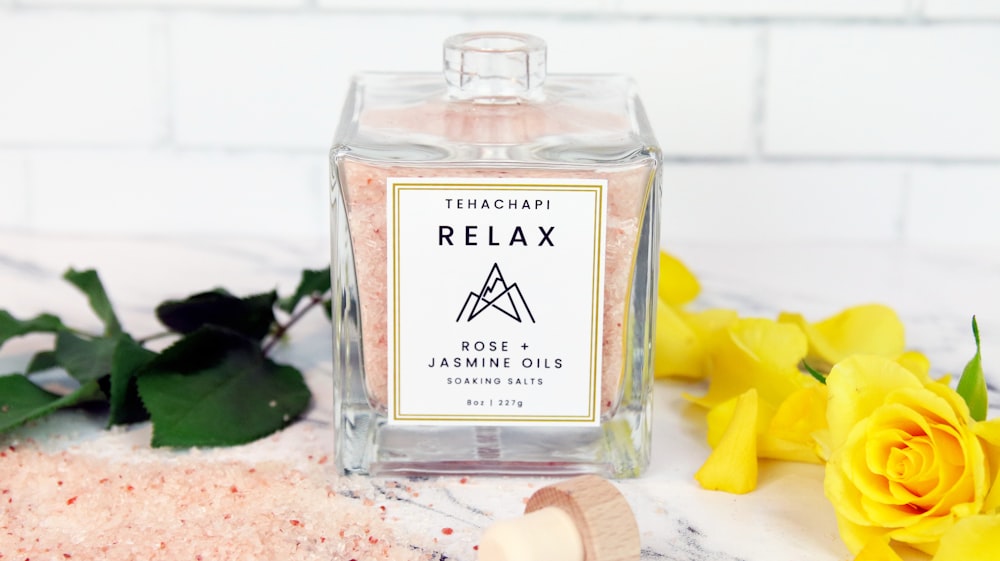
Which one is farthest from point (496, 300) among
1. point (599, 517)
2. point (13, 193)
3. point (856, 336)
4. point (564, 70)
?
point (13, 193)

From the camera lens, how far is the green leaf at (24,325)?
2.32 ft

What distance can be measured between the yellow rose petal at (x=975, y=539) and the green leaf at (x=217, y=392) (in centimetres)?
34

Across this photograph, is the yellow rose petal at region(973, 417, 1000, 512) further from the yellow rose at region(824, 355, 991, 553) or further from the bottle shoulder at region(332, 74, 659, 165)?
the bottle shoulder at region(332, 74, 659, 165)

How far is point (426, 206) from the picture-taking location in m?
0.57

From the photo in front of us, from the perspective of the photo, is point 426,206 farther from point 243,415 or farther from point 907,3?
point 907,3

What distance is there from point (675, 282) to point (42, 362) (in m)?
0.37

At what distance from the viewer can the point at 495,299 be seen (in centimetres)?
59

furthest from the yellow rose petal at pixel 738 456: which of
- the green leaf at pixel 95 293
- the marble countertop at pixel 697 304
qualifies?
the green leaf at pixel 95 293

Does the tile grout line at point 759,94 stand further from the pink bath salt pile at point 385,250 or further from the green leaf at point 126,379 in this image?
the green leaf at point 126,379

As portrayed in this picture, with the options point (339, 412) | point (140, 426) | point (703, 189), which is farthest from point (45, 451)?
point (703, 189)

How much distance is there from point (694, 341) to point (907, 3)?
33 centimetres

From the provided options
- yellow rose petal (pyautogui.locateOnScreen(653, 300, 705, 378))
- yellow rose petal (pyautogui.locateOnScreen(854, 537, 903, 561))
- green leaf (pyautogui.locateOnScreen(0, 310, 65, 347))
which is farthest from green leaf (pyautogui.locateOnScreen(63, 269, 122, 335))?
yellow rose petal (pyautogui.locateOnScreen(854, 537, 903, 561))

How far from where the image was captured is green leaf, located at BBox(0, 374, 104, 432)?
64 cm

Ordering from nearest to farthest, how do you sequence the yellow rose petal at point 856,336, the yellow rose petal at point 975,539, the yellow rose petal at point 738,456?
the yellow rose petal at point 975,539 → the yellow rose petal at point 738,456 → the yellow rose petal at point 856,336
